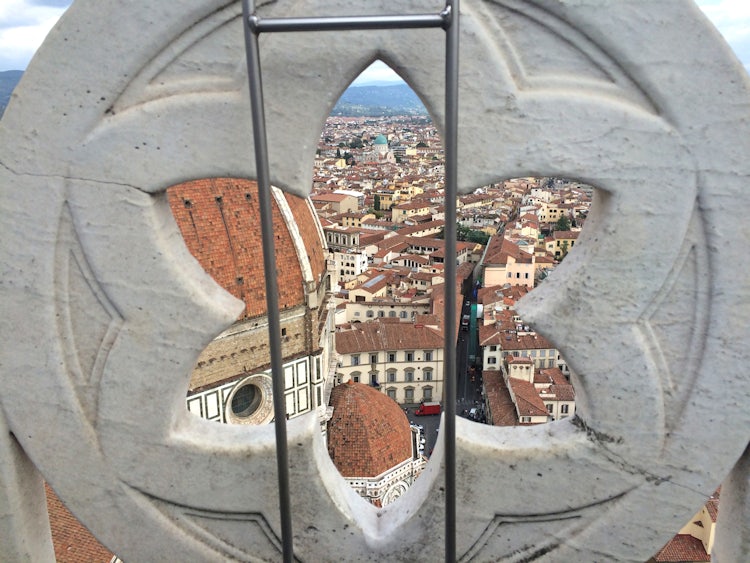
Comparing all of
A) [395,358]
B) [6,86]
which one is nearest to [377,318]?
[395,358]

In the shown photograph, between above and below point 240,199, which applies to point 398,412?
below

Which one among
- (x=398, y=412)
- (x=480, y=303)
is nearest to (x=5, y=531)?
(x=398, y=412)

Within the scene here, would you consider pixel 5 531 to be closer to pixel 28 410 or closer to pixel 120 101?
pixel 28 410

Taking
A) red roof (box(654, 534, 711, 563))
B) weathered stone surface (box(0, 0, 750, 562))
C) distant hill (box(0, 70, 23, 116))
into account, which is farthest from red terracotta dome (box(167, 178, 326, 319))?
weathered stone surface (box(0, 0, 750, 562))

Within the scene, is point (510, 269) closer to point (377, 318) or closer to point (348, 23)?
point (377, 318)

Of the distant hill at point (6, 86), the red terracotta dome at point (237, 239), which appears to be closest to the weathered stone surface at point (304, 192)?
the distant hill at point (6, 86)
